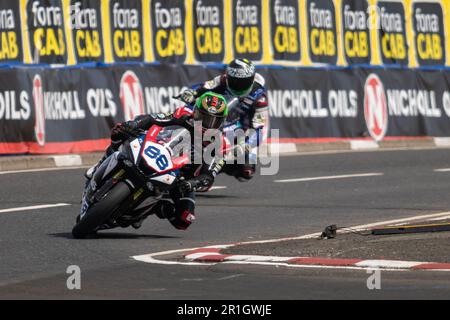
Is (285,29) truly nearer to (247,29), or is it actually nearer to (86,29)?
(247,29)

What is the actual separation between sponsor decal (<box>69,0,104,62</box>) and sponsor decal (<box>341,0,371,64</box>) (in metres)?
5.93

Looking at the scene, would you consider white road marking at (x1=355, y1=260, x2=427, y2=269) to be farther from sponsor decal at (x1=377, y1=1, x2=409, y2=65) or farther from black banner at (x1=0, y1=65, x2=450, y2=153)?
sponsor decal at (x1=377, y1=1, x2=409, y2=65)

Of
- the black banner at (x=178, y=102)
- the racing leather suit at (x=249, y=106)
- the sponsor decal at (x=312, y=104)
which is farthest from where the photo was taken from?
the sponsor decal at (x=312, y=104)

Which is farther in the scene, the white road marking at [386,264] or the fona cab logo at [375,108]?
the fona cab logo at [375,108]

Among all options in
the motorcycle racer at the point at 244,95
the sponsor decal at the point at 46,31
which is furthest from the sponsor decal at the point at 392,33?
the motorcycle racer at the point at 244,95

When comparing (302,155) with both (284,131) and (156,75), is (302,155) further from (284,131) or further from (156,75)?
(156,75)

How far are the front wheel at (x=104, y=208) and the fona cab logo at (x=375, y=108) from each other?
45.5 ft

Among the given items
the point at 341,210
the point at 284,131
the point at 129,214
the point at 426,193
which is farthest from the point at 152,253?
the point at 284,131

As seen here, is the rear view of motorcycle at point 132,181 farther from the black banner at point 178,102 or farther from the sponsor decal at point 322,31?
the sponsor decal at point 322,31

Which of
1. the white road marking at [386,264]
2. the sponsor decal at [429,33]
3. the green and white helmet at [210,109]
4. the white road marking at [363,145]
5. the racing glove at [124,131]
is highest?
the sponsor decal at [429,33]

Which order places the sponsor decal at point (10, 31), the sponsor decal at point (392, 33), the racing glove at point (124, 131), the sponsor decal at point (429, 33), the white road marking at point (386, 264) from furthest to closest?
1. the sponsor decal at point (429, 33)
2. the sponsor decal at point (392, 33)
3. the sponsor decal at point (10, 31)
4. the racing glove at point (124, 131)
5. the white road marking at point (386, 264)

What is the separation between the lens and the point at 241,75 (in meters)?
16.2

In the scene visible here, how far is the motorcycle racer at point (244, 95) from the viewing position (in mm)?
16250

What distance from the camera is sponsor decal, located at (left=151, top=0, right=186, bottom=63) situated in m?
23.4
